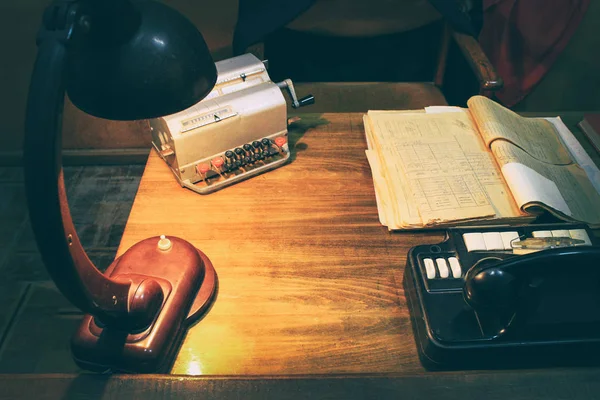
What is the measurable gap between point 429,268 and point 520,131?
614 millimetres

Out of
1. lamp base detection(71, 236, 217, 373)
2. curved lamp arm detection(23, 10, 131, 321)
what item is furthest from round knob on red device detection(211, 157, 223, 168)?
curved lamp arm detection(23, 10, 131, 321)

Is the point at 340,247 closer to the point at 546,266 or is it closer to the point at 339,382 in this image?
the point at 339,382

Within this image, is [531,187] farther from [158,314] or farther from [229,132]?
[158,314]

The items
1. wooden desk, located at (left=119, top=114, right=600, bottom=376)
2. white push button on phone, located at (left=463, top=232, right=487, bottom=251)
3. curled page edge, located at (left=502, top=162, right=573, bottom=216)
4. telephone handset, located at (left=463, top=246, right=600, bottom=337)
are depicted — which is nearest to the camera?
telephone handset, located at (left=463, top=246, right=600, bottom=337)

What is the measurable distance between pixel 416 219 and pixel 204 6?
1.49 metres

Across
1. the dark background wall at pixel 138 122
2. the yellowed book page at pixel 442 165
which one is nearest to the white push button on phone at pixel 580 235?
the yellowed book page at pixel 442 165

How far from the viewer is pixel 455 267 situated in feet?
3.77

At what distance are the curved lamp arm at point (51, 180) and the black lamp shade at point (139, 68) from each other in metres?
0.03

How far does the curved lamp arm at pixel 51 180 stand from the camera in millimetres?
674

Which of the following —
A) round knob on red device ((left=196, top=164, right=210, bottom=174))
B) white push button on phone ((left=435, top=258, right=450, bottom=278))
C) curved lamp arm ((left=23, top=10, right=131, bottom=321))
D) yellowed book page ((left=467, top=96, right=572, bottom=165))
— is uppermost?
curved lamp arm ((left=23, top=10, right=131, bottom=321))

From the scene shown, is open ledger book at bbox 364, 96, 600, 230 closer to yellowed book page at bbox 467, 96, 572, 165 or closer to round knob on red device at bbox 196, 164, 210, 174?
yellowed book page at bbox 467, 96, 572, 165

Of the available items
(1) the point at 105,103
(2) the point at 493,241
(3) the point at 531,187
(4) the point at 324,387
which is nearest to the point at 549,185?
(3) the point at 531,187

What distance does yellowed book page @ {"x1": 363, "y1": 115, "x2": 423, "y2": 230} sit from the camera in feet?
4.32

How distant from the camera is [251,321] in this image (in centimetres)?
114
